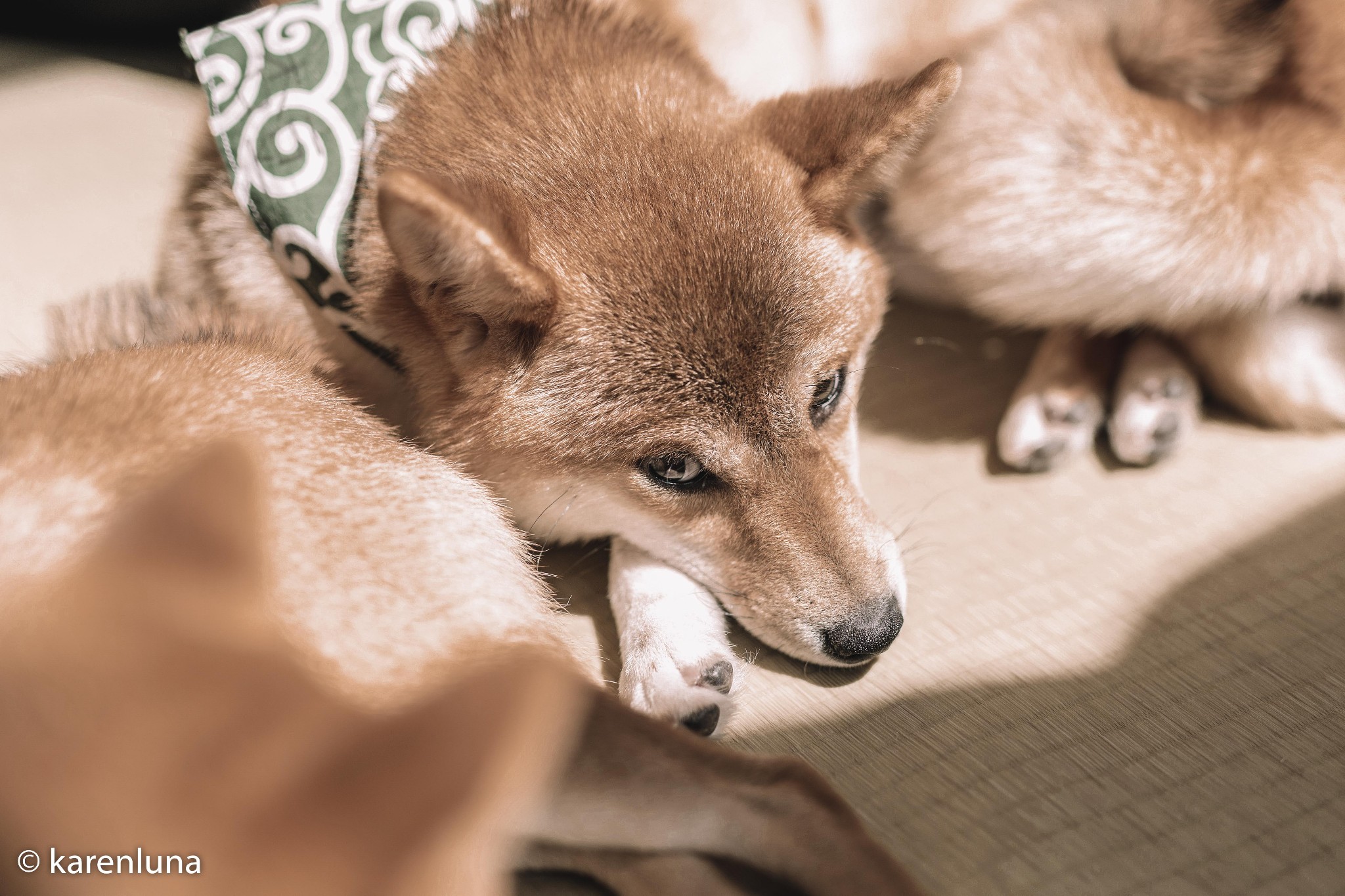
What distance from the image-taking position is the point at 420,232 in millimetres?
926

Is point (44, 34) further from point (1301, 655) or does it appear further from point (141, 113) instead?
point (1301, 655)

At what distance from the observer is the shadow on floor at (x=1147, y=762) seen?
2.82 ft

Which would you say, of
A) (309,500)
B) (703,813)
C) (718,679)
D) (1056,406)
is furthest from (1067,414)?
(309,500)

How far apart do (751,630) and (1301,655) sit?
64 centimetres

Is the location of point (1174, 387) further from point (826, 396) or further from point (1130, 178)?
point (826, 396)

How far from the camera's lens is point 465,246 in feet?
3.03

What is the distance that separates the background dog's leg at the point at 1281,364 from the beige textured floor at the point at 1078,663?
0.15 ft

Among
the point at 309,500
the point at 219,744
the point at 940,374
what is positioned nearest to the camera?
the point at 219,744

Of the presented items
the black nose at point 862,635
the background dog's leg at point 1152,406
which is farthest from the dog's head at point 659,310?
the background dog's leg at point 1152,406

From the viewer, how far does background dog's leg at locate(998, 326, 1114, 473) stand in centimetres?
141

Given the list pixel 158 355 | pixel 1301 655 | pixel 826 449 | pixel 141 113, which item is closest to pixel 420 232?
pixel 158 355

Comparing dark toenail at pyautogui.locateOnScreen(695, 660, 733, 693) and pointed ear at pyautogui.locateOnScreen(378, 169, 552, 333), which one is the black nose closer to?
dark toenail at pyautogui.locateOnScreen(695, 660, 733, 693)

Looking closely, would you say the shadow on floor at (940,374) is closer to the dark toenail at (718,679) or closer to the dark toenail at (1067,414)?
the dark toenail at (1067,414)

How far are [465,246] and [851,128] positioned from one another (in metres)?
0.53
